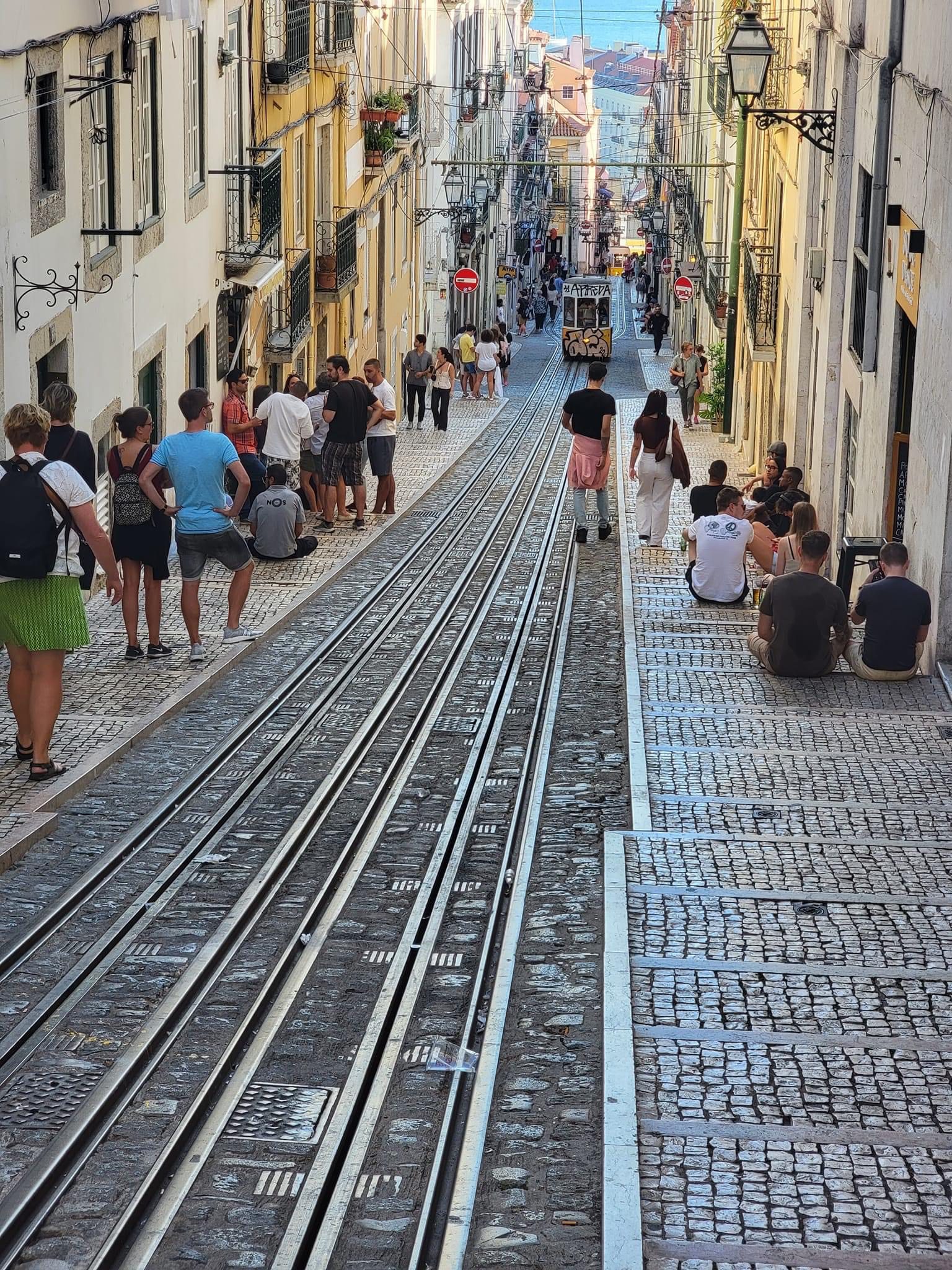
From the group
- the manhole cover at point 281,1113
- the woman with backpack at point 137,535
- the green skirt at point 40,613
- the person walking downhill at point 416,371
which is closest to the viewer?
the manhole cover at point 281,1113

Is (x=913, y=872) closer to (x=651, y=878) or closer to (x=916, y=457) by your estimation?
(x=651, y=878)

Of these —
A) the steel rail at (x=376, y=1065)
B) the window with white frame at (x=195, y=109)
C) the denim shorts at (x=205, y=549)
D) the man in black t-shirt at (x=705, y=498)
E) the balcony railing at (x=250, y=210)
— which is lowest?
the steel rail at (x=376, y=1065)

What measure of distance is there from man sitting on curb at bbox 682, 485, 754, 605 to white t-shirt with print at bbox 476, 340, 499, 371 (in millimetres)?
22845

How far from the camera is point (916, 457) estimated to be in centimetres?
1149

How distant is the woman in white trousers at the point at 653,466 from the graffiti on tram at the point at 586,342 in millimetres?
39143

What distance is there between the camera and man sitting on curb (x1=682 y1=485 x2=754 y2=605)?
1302cm

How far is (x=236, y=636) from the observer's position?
1119 cm

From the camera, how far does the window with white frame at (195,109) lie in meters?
18.3

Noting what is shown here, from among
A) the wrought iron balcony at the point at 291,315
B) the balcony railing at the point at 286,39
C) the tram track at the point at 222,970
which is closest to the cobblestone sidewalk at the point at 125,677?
the tram track at the point at 222,970

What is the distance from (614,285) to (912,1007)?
4044 inches

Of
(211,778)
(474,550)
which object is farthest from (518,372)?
(211,778)

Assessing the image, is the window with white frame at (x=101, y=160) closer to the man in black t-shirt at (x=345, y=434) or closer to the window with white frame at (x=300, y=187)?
the man in black t-shirt at (x=345, y=434)

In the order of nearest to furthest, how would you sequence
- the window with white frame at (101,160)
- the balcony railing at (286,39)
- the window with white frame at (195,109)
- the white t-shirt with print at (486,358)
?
the window with white frame at (101,160) → the window with white frame at (195,109) → the balcony railing at (286,39) → the white t-shirt with print at (486,358)

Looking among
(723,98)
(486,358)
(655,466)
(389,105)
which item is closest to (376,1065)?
(655,466)
